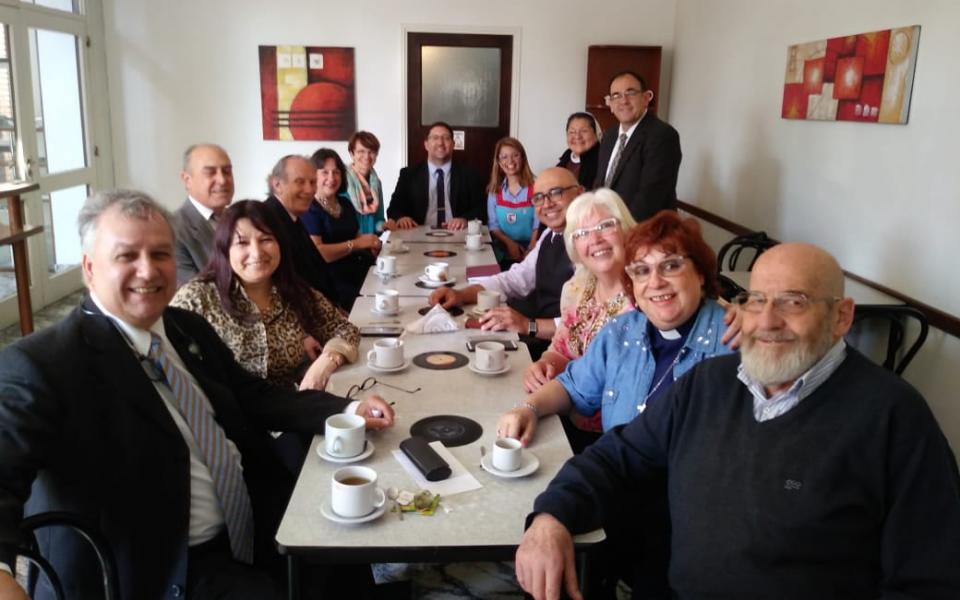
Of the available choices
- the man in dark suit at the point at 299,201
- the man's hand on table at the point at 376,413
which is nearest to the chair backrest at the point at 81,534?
the man's hand on table at the point at 376,413

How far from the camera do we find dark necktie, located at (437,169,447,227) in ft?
17.8

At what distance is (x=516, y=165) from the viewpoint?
504cm

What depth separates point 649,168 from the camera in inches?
160

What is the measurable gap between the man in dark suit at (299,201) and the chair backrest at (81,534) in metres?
1.94

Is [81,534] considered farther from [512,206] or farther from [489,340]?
[512,206]

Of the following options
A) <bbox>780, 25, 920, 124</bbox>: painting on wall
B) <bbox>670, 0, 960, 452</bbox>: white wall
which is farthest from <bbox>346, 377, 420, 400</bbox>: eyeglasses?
<bbox>780, 25, 920, 124</bbox>: painting on wall

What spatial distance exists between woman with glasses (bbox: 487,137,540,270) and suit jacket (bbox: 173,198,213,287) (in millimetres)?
2241

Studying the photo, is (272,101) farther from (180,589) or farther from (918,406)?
(918,406)

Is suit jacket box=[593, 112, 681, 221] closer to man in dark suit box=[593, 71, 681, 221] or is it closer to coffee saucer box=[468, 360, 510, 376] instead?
man in dark suit box=[593, 71, 681, 221]

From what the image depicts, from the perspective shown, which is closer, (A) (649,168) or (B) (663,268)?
(B) (663,268)

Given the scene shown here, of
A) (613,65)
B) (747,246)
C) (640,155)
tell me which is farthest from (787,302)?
(613,65)

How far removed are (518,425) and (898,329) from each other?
216 centimetres

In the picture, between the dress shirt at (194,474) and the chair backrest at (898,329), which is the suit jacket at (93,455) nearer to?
the dress shirt at (194,474)

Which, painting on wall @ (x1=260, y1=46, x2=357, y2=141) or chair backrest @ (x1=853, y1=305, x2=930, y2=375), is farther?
painting on wall @ (x1=260, y1=46, x2=357, y2=141)
